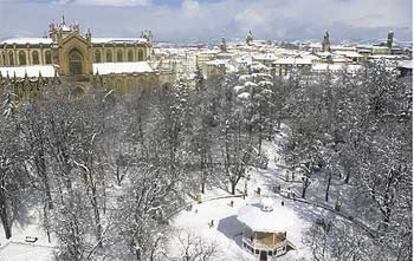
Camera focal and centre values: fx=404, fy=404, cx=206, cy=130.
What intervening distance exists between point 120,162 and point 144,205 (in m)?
9.51

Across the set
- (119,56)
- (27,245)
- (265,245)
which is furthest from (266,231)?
(119,56)

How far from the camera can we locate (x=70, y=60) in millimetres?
46688

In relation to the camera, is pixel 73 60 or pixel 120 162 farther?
pixel 73 60

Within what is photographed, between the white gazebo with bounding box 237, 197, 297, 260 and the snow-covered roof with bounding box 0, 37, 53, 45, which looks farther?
the snow-covered roof with bounding box 0, 37, 53, 45

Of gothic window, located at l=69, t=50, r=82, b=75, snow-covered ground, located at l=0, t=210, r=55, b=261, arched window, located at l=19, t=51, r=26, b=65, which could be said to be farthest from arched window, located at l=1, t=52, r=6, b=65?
snow-covered ground, located at l=0, t=210, r=55, b=261

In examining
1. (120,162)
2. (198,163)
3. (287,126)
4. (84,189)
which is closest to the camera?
(84,189)

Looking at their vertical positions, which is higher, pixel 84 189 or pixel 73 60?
pixel 73 60

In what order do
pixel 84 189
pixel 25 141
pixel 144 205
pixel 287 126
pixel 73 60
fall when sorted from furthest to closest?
pixel 73 60, pixel 287 126, pixel 25 141, pixel 84 189, pixel 144 205

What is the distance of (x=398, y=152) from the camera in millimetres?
20625

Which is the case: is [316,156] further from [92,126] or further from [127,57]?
[127,57]

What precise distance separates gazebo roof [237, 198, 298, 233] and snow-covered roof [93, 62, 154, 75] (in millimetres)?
33651

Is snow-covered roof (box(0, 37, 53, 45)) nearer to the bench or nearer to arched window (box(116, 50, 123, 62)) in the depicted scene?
arched window (box(116, 50, 123, 62))

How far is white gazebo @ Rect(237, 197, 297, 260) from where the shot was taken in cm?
2008

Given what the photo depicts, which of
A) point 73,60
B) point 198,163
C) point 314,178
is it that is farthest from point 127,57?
point 314,178
